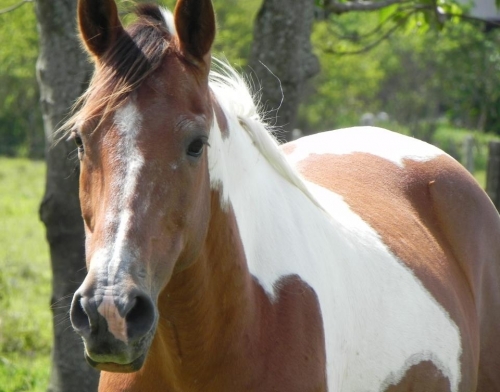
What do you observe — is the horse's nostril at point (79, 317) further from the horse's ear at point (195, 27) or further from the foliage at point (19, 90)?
the foliage at point (19, 90)

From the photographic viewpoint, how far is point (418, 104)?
22.3 metres

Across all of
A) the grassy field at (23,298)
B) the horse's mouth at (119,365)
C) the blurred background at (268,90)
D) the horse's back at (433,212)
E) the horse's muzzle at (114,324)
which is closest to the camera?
the horse's muzzle at (114,324)

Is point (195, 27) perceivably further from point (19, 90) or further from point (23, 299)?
point (19, 90)

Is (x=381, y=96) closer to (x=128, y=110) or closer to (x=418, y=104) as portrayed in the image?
(x=418, y=104)

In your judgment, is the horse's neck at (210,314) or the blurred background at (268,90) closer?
the horse's neck at (210,314)

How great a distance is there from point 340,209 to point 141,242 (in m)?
1.39

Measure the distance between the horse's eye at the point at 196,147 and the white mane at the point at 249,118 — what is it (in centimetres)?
43

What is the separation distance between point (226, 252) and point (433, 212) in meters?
1.55

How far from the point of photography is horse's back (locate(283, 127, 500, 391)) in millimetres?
3555

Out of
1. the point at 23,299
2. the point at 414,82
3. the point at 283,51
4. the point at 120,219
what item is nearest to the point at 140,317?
the point at 120,219

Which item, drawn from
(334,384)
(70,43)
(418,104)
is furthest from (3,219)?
(418,104)

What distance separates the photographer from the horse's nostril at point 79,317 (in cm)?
206

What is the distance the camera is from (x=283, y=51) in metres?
4.66

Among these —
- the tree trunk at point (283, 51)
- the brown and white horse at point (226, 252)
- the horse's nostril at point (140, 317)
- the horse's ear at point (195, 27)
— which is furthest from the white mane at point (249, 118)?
the tree trunk at point (283, 51)
